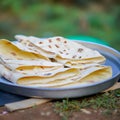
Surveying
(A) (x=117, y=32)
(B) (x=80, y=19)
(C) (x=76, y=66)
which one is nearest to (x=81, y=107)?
(C) (x=76, y=66)

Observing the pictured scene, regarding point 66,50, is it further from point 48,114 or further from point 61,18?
point 61,18

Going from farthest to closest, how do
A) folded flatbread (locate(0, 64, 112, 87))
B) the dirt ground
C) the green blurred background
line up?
the green blurred background, folded flatbread (locate(0, 64, 112, 87)), the dirt ground

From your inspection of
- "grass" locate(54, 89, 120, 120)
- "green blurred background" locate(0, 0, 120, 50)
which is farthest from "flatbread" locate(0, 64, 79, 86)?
"green blurred background" locate(0, 0, 120, 50)

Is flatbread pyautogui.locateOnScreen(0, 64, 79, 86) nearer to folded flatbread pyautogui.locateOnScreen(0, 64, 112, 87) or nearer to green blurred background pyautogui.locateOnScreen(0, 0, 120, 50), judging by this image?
folded flatbread pyautogui.locateOnScreen(0, 64, 112, 87)

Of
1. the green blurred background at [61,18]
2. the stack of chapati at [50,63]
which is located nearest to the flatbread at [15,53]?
the stack of chapati at [50,63]

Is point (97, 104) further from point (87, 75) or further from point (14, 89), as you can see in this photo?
point (14, 89)

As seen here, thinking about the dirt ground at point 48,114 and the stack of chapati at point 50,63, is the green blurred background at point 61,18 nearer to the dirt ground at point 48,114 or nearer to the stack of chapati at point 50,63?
the stack of chapati at point 50,63
